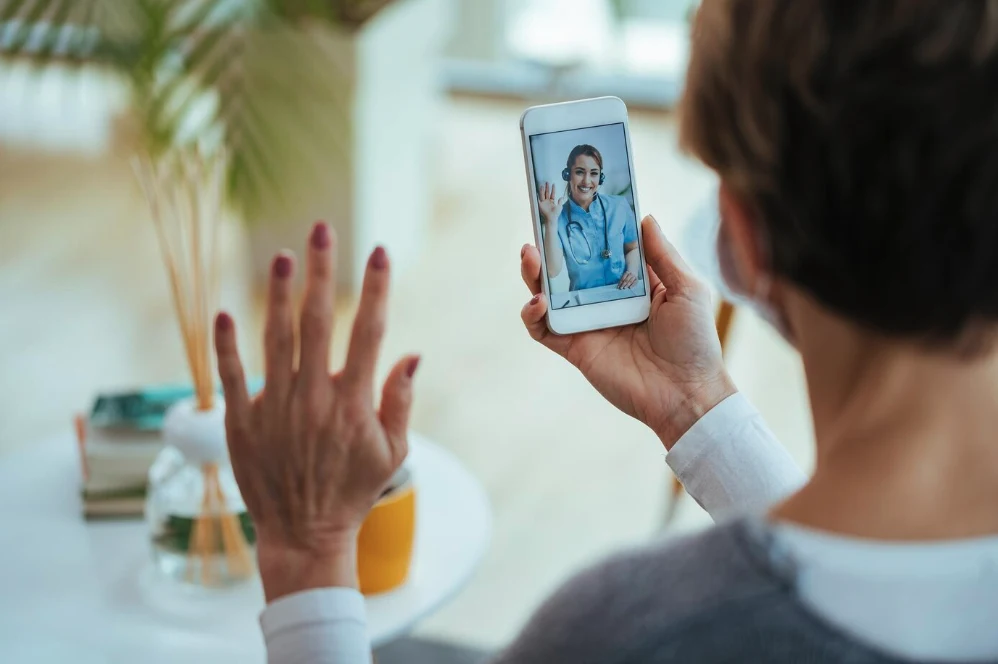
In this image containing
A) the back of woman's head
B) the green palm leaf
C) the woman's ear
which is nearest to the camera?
the back of woman's head

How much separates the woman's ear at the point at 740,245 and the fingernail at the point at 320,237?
24 centimetres

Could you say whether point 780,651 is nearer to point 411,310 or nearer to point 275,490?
point 275,490

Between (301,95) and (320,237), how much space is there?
5.57 feet

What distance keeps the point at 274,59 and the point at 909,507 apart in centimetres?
204

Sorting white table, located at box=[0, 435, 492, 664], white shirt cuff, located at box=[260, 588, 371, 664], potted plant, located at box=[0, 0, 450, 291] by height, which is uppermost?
potted plant, located at box=[0, 0, 450, 291]

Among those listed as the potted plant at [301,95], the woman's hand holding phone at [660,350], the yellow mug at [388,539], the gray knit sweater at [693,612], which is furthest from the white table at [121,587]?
the gray knit sweater at [693,612]

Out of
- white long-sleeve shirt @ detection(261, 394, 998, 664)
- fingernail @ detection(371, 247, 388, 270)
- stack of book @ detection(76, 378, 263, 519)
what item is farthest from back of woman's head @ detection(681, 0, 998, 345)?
stack of book @ detection(76, 378, 263, 519)

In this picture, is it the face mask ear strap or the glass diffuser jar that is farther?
the glass diffuser jar

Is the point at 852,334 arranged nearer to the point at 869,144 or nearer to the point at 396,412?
the point at 869,144

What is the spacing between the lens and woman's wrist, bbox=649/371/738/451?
0.96 meters

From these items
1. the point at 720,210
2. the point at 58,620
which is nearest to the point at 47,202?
the point at 58,620

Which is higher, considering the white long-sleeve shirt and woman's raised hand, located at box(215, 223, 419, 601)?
woman's raised hand, located at box(215, 223, 419, 601)

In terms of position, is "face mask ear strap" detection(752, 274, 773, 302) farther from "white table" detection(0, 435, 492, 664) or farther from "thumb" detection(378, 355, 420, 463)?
"white table" detection(0, 435, 492, 664)

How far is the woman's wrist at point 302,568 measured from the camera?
0.76 meters
